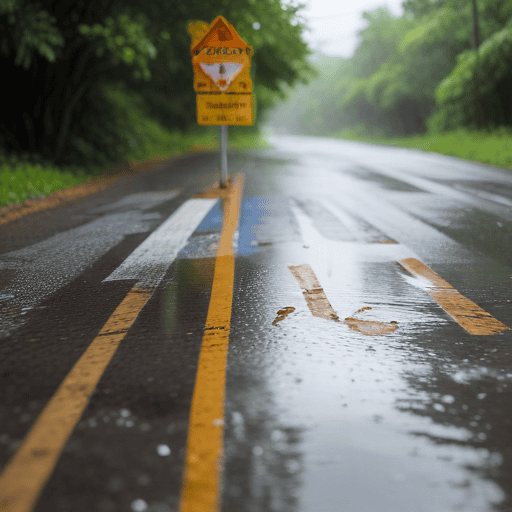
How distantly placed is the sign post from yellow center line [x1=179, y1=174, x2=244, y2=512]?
18.4ft

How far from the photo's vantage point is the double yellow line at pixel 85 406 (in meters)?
1.55

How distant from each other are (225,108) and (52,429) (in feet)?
23.8

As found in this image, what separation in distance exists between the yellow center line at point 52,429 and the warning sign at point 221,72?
6.26 metres

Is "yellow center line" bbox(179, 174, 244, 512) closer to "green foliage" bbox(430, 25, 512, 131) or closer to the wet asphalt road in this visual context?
the wet asphalt road

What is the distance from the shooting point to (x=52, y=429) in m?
1.85

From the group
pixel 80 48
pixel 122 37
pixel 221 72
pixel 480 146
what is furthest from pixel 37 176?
pixel 480 146

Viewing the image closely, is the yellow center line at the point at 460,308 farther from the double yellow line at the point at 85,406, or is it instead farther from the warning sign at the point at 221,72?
the warning sign at the point at 221,72

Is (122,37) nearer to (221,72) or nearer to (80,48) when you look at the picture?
(80,48)

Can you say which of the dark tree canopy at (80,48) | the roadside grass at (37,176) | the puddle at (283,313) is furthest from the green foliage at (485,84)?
the puddle at (283,313)

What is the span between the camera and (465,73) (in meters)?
25.7

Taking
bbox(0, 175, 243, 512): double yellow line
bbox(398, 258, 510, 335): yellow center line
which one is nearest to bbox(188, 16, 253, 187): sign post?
bbox(398, 258, 510, 335): yellow center line

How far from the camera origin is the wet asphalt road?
1577 millimetres

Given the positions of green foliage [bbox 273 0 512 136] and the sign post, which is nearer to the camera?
the sign post

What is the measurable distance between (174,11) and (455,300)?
43.4ft
